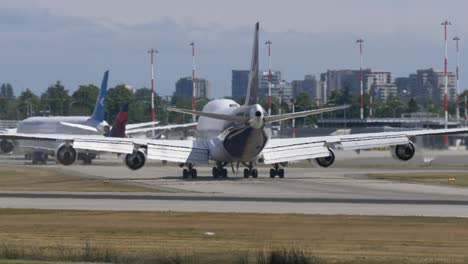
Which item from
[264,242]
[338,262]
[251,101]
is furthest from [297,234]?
[251,101]

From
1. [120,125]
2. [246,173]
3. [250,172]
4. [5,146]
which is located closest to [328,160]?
[250,172]

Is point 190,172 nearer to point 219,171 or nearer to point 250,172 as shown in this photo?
point 219,171

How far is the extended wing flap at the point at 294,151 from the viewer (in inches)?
3145

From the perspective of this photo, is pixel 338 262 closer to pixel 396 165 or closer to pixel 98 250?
pixel 98 250

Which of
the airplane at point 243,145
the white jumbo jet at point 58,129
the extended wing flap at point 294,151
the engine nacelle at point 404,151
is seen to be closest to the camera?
the airplane at point 243,145

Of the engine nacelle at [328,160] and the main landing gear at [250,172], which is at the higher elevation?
the engine nacelle at [328,160]

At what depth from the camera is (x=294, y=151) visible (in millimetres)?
80312

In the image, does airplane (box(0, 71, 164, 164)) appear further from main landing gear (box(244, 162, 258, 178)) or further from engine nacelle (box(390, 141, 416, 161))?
engine nacelle (box(390, 141, 416, 161))

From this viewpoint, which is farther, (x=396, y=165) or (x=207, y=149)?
(x=396, y=165)

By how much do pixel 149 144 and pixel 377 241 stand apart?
4195 centimetres

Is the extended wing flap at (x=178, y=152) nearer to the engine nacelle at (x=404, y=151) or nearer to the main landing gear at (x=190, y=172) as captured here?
the main landing gear at (x=190, y=172)

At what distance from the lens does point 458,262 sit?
3212cm

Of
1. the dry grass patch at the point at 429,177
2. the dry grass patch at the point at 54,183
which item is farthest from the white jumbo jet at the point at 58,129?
the dry grass patch at the point at 429,177

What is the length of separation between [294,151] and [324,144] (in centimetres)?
224
